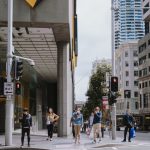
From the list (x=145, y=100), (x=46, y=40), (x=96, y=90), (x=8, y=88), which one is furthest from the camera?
(x=145, y=100)

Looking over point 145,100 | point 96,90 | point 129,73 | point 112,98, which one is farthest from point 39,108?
point 129,73

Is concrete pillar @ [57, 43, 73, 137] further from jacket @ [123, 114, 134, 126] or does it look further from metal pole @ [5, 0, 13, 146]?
metal pole @ [5, 0, 13, 146]

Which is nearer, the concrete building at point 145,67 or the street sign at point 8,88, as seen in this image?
the street sign at point 8,88

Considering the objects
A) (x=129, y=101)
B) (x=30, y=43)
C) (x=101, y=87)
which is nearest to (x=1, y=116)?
(x=30, y=43)

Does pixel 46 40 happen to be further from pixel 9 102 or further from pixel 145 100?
pixel 145 100

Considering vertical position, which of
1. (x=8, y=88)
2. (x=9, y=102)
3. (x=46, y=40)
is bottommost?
(x=9, y=102)

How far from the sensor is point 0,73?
116 feet

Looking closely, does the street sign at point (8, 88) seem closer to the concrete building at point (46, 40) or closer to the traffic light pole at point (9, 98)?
the traffic light pole at point (9, 98)

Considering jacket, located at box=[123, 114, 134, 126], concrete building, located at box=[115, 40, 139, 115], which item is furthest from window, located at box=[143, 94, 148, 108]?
jacket, located at box=[123, 114, 134, 126]

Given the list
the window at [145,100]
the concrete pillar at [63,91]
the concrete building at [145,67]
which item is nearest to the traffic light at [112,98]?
the concrete pillar at [63,91]

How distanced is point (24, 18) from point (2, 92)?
16.4 feet

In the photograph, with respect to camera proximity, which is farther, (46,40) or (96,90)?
(96,90)

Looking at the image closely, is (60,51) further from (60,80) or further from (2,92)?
(2,92)

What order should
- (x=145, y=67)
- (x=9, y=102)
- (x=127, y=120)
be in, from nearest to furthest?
(x=9, y=102) → (x=127, y=120) → (x=145, y=67)
